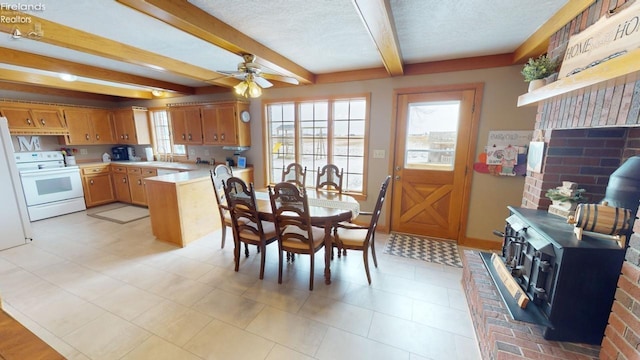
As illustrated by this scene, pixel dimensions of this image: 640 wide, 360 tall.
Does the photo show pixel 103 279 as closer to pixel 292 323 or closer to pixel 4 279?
pixel 4 279

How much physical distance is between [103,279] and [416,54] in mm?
4296

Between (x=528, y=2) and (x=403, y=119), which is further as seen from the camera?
(x=403, y=119)

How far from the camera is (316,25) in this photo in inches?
83.0

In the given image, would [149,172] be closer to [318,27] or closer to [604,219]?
[318,27]

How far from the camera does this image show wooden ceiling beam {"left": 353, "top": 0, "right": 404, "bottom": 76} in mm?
1516

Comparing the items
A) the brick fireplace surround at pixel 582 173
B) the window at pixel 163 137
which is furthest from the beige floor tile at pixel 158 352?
the window at pixel 163 137

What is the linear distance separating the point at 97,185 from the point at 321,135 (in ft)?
15.8

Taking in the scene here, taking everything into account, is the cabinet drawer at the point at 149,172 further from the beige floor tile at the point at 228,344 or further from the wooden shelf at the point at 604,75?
the wooden shelf at the point at 604,75

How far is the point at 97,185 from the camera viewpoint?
15.9ft

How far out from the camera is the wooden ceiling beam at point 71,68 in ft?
8.57

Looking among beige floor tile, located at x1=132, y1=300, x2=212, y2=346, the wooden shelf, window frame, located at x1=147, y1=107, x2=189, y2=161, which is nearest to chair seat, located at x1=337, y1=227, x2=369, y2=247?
beige floor tile, located at x1=132, y1=300, x2=212, y2=346

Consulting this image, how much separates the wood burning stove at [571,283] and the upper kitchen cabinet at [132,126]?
6.69 m

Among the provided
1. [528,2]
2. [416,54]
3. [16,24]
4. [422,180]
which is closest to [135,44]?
[16,24]

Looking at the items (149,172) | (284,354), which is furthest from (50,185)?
(284,354)
